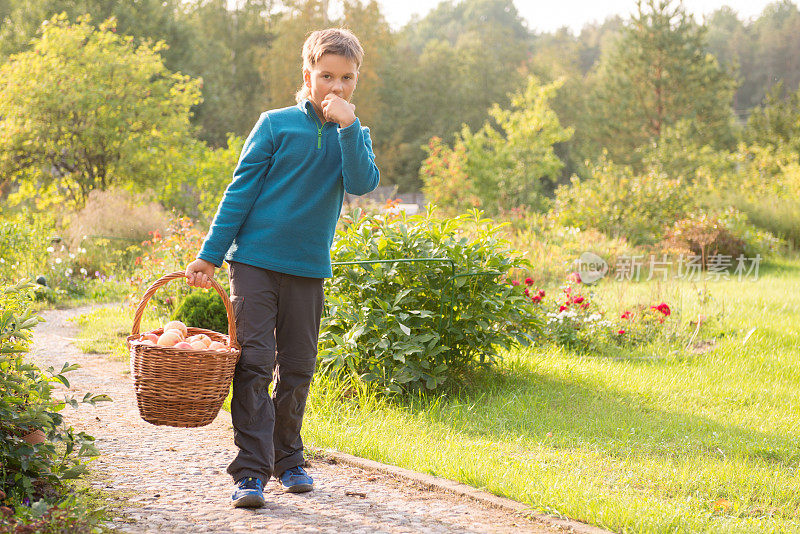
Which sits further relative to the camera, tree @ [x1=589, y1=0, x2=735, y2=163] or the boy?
tree @ [x1=589, y1=0, x2=735, y2=163]

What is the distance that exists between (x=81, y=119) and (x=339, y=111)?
11.9 m

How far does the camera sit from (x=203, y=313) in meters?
6.00

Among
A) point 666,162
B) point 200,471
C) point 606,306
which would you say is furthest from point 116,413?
point 666,162

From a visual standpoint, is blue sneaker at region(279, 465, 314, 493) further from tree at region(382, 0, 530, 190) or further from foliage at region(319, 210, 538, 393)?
tree at region(382, 0, 530, 190)

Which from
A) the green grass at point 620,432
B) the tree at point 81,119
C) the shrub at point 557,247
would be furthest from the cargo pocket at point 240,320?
the tree at point 81,119

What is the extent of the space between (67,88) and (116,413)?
10104 mm

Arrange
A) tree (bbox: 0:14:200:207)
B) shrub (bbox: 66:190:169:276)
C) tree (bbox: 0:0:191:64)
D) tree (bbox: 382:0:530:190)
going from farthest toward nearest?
tree (bbox: 382:0:530:190), tree (bbox: 0:0:191:64), tree (bbox: 0:14:200:207), shrub (bbox: 66:190:169:276)

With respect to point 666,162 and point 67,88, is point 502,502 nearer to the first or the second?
point 67,88

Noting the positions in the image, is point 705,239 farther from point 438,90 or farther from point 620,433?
point 438,90

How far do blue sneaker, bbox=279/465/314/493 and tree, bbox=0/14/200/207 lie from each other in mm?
11248

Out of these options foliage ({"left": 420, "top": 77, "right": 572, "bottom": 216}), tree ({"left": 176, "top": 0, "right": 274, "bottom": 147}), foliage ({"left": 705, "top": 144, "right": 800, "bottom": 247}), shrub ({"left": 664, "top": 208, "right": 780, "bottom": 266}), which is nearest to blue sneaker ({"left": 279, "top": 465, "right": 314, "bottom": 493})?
shrub ({"left": 664, "top": 208, "right": 780, "bottom": 266})

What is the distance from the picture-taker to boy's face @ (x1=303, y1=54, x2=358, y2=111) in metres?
2.79

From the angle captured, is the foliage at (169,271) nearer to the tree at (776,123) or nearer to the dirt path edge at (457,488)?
the dirt path edge at (457,488)

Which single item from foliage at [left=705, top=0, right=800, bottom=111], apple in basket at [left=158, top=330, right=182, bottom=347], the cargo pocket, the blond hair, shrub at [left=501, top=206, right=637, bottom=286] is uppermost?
foliage at [left=705, top=0, right=800, bottom=111]
